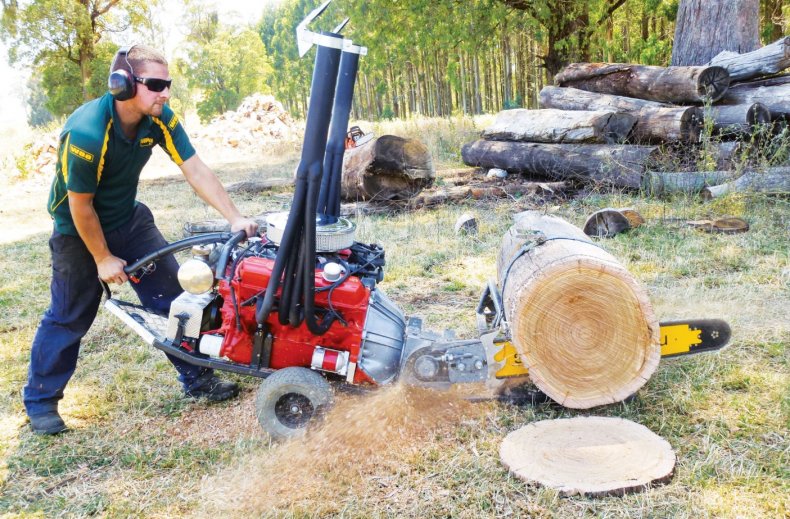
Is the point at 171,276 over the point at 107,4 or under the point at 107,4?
under

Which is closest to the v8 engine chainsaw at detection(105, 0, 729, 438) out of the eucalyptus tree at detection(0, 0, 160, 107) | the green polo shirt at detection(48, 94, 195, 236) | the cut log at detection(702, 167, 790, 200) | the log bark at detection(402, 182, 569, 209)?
the green polo shirt at detection(48, 94, 195, 236)

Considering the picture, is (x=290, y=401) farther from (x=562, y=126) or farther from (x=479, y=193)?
(x=562, y=126)

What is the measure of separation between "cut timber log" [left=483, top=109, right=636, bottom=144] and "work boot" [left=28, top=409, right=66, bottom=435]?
671 centimetres

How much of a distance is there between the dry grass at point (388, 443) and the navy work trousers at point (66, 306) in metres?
0.25

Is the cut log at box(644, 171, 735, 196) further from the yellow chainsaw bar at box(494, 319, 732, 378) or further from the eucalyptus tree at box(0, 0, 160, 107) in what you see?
the eucalyptus tree at box(0, 0, 160, 107)

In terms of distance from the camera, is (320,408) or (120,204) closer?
(320,408)

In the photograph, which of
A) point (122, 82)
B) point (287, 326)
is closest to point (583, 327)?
point (287, 326)

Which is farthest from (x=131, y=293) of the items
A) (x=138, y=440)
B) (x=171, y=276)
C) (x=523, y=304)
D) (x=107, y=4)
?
(x=107, y=4)

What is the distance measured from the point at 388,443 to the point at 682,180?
5287mm

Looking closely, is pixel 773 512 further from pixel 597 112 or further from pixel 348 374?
pixel 597 112

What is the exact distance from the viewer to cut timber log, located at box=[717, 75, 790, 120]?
711 centimetres

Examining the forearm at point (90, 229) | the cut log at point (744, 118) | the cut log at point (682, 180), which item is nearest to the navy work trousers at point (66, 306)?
the forearm at point (90, 229)

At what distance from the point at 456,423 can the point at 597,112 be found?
6.09 m

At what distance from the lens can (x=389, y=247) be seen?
6.40 m
